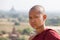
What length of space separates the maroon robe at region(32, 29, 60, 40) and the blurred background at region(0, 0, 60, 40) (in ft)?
4.38

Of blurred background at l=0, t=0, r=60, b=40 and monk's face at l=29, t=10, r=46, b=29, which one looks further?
blurred background at l=0, t=0, r=60, b=40

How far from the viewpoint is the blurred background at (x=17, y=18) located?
6.47 feet

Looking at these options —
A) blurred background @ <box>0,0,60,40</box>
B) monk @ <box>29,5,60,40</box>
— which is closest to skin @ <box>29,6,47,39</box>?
monk @ <box>29,5,60,40</box>

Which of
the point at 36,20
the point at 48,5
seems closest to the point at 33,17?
the point at 36,20

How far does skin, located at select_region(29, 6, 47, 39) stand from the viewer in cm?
61

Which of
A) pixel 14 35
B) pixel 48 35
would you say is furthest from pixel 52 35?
pixel 14 35

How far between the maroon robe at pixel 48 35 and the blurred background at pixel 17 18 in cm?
134

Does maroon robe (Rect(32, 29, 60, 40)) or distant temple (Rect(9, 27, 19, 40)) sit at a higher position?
maroon robe (Rect(32, 29, 60, 40))

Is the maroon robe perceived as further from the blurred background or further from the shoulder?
the blurred background

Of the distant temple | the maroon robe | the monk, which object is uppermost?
the monk

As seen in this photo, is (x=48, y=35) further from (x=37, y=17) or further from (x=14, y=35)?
(x=14, y=35)

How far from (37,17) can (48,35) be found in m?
0.08

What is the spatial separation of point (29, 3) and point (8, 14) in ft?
0.98

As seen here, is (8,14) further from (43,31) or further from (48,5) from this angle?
(43,31)
